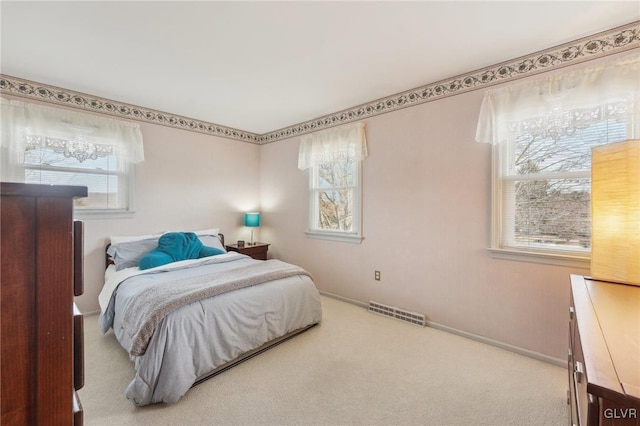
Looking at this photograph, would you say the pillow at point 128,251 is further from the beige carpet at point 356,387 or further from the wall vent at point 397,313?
the wall vent at point 397,313

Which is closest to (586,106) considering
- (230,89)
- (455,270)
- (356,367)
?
(455,270)

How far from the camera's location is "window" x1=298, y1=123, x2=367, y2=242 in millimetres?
3520

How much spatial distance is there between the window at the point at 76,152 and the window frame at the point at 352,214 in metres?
2.24

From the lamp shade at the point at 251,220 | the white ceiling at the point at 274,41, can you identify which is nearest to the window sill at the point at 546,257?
the white ceiling at the point at 274,41

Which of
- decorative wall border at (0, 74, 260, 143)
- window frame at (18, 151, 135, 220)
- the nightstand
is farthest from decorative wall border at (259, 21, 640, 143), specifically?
window frame at (18, 151, 135, 220)

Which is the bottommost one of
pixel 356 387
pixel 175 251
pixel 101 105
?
pixel 356 387

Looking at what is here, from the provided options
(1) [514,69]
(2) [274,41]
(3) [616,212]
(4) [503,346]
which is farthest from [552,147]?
(2) [274,41]

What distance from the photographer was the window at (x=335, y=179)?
352 centimetres

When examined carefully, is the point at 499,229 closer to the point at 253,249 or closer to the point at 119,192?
the point at 253,249

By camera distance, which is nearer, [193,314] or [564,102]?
[193,314]

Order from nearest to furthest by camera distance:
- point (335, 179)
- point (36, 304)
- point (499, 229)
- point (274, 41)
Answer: point (36, 304) → point (274, 41) → point (499, 229) → point (335, 179)

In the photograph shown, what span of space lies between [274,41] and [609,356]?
2.46 meters

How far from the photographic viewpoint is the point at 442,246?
283 cm

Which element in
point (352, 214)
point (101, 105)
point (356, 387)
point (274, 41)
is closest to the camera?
point (356, 387)
